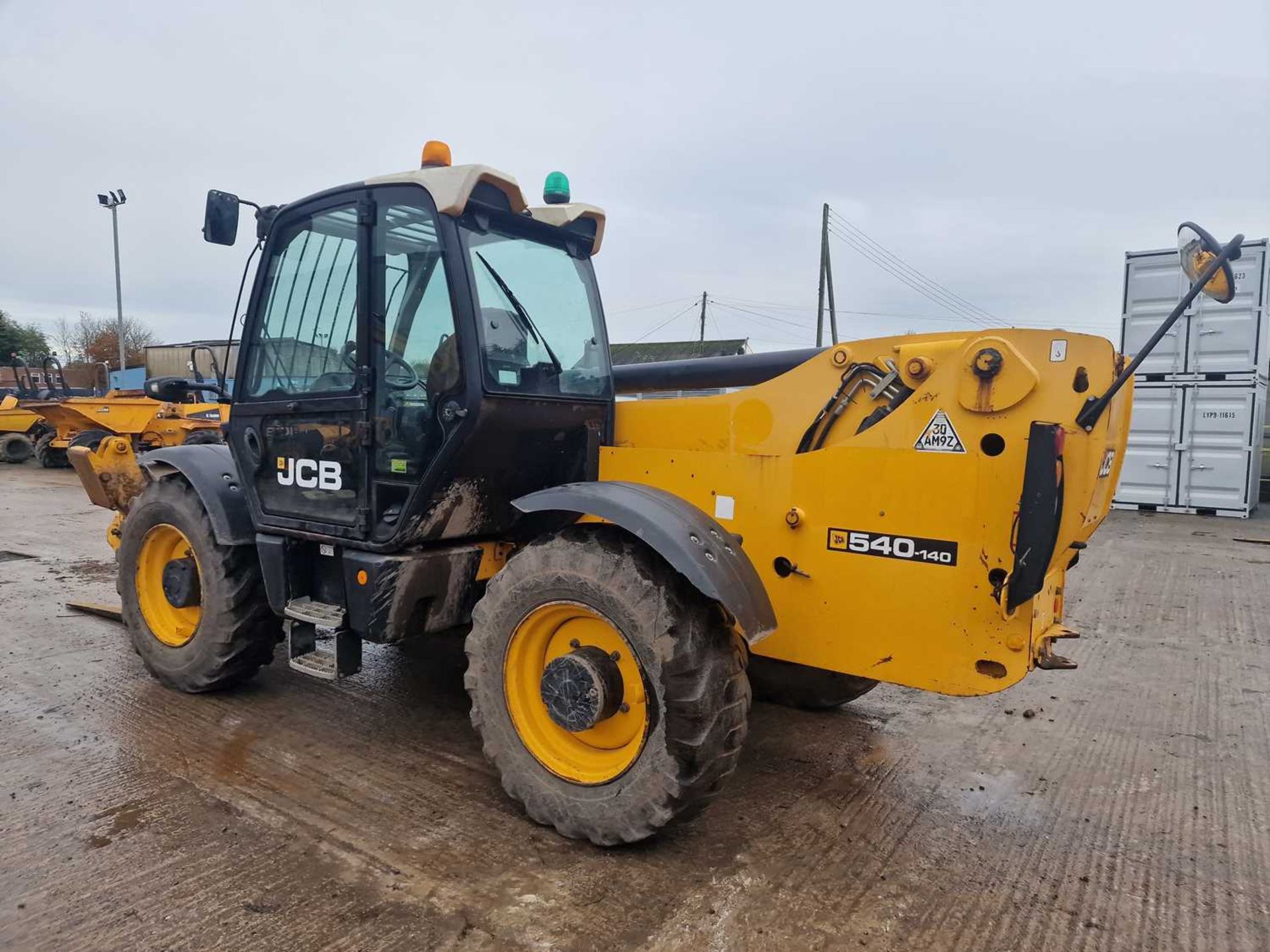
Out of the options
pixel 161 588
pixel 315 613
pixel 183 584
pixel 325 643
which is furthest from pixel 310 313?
pixel 161 588

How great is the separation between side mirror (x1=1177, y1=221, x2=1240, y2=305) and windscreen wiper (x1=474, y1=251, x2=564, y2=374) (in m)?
2.23

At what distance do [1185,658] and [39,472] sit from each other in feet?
66.2

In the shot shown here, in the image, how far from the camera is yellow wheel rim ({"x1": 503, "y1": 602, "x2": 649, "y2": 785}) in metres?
2.90

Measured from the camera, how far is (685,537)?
2748mm

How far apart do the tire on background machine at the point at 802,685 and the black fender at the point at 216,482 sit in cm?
251

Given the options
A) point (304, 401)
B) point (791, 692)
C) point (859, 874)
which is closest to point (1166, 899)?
point (859, 874)

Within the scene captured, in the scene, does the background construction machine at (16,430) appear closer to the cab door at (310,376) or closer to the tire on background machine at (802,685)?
the cab door at (310,376)

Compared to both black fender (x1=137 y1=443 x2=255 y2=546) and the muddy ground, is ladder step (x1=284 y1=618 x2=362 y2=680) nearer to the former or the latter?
the muddy ground

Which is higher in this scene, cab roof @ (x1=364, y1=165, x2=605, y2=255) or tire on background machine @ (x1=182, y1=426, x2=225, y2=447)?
cab roof @ (x1=364, y1=165, x2=605, y2=255)


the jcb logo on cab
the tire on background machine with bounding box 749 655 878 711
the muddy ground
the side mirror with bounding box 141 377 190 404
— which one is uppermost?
the side mirror with bounding box 141 377 190 404

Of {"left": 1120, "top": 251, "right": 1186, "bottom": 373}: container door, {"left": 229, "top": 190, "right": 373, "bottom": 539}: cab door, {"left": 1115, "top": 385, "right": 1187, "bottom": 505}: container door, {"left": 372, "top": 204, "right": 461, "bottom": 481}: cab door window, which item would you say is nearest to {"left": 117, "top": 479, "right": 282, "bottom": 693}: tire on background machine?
{"left": 229, "top": 190, "right": 373, "bottom": 539}: cab door

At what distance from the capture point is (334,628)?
3537mm

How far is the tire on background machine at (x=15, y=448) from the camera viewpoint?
19.4 meters

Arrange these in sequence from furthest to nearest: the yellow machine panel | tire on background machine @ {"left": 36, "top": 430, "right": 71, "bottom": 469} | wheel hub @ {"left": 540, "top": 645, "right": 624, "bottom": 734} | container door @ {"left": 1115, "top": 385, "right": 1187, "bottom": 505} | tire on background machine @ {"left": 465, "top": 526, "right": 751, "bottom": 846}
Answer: tire on background machine @ {"left": 36, "top": 430, "right": 71, "bottom": 469} → container door @ {"left": 1115, "top": 385, "right": 1187, "bottom": 505} → wheel hub @ {"left": 540, "top": 645, "right": 624, "bottom": 734} → tire on background machine @ {"left": 465, "top": 526, "right": 751, "bottom": 846} → the yellow machine panel
